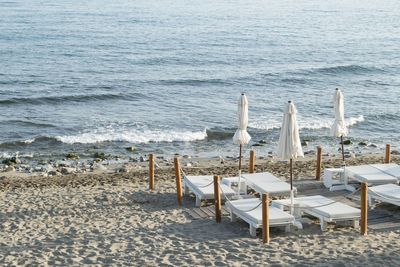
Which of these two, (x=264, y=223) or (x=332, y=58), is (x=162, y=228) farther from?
(x=332, y=58)

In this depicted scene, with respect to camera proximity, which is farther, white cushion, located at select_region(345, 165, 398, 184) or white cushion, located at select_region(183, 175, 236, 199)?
white cushion, located at select_region(345, 165, 398, 184)

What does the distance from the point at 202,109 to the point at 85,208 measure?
19.1m

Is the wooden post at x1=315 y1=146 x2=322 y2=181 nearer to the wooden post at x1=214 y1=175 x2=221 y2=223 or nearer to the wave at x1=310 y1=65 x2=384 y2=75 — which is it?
the wooden post at x1=214 y1=175 x2=221 y2=223

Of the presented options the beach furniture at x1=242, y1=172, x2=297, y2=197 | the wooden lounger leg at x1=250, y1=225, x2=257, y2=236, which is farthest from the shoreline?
the wooden lounger leg at x1=250, y1=225, x2=257, y2=236

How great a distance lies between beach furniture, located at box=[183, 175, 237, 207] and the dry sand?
471mm

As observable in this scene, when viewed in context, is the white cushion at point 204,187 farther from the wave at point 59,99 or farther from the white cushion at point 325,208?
the wave at point 59,99

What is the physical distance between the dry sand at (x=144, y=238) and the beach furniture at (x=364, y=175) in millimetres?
2910

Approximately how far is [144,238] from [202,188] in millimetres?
3051

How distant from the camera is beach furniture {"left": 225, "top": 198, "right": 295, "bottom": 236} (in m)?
15.5

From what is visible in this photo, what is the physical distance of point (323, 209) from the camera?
1606 centimetres

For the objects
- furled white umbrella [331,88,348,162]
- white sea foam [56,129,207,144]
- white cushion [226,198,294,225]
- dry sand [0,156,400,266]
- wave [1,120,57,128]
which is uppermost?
furled white umbrella [331,88,348,162]

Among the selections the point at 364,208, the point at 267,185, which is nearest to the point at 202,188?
the point at 267,185

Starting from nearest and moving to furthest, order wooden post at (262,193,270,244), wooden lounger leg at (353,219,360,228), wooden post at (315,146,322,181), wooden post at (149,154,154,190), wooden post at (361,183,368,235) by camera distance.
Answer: wooden post at (262,193,270,244)
wooden post at (361,183,368,235)
wooden lounger leg at (353,219,360,228)
wooden post at (149,154,154,190)
wooden post at (315,146,322,181)

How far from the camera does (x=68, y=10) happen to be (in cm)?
8988
